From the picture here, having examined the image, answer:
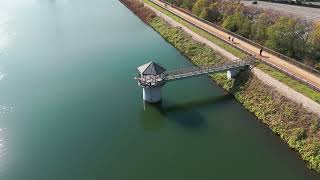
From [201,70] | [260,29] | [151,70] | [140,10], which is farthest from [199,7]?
[151,70]

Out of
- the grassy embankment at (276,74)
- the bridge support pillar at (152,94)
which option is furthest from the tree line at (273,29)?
the bridge support pillar at (152,94)

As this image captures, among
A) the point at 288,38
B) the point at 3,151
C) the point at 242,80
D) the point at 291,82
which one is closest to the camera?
the point at 3,151

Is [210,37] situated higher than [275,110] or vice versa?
[210,37]

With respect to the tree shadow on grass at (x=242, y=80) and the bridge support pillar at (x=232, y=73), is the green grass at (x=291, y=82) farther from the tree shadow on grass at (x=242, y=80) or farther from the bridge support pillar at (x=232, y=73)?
the bridge support pillar at (x=232, y=73)

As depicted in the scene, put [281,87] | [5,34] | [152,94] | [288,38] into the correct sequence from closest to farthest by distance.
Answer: [281,87] → [152,94] → [288,38] → [5,34]

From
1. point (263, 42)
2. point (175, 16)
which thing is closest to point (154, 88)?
point (263, 42)

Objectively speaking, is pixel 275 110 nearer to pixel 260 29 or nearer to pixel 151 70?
pixel 151 70

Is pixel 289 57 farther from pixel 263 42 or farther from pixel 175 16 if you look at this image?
pixel 175 16

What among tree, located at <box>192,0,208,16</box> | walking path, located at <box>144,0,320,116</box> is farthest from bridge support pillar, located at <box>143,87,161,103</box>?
tree, located at <box>192,0,208,16</box>

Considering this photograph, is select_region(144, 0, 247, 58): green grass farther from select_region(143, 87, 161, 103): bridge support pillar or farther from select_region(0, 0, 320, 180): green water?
select_region(143, 87, 161, 103): bridge support pillar
